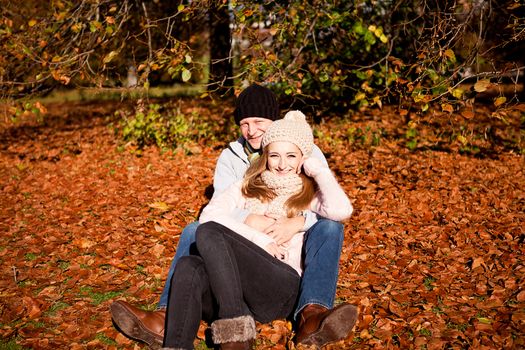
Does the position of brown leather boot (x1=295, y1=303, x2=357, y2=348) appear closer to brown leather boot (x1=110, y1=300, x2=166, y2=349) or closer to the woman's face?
brown leather boot (x1=110, y1=300, x2=166, y2=349)

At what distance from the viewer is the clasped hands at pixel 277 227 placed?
3124mm

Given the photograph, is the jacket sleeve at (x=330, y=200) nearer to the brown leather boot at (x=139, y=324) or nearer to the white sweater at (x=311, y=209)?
the white sweater at (x=311, y=209)

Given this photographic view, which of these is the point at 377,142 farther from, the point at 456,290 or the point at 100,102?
the point at 100,102

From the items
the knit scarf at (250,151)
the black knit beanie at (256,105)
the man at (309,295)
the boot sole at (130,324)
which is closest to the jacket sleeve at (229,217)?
the man at (309,295)

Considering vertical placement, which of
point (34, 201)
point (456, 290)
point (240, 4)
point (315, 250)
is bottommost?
point (34, 201)

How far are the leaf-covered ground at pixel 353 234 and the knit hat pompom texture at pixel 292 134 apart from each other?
1362 mm

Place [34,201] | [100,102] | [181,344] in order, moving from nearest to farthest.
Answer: [181,344] → [34,201] → [100,102]

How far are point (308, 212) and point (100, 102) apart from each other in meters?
14.3

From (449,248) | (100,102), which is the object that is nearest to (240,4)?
(449,248)

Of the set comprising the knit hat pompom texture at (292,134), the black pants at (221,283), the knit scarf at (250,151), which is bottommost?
the black pants at (221,283)

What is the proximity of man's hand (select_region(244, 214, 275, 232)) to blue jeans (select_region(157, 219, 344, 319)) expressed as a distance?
1.05ft

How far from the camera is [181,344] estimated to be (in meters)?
2.77

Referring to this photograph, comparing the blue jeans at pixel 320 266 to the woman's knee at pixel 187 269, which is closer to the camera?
the woman's knee at pixel 187 269

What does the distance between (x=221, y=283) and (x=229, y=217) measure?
1.84ft
